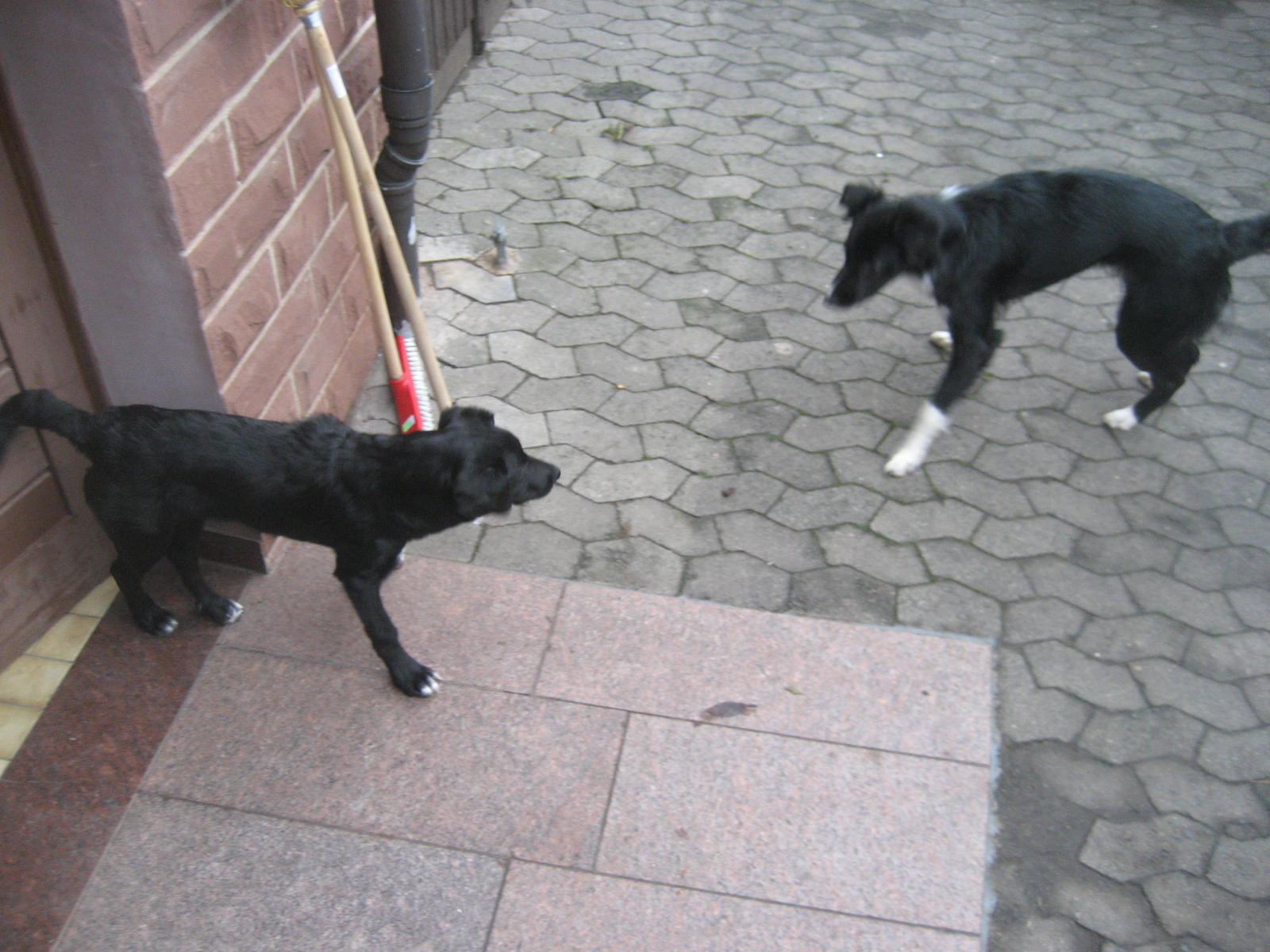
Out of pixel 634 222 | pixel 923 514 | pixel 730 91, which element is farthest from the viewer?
pixel 730 91

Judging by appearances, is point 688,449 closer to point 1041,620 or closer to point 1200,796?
point 1041,620

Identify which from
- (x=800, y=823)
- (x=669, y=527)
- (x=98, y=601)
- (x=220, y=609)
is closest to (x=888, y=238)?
(x=669, y=527)

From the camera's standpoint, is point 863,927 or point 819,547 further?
point 819,547

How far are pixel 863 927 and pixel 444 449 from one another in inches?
65.0

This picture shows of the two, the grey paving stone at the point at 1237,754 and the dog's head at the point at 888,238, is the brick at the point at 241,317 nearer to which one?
the dog's head at the point at 888,238

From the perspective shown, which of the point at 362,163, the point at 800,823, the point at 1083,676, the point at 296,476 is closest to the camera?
the point at 296,476

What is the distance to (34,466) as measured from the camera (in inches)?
114

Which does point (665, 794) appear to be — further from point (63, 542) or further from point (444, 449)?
point (63, 542)

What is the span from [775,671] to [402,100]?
232 cm

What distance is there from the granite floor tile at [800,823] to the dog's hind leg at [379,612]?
663 millimetres

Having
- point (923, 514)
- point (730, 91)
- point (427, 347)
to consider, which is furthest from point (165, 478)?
point (730, 91)

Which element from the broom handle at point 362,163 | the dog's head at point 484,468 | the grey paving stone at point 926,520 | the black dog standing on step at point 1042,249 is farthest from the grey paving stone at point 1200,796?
the broom handle at point 362,163

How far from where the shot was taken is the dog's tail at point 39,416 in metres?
2.46

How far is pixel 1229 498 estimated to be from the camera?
398 cm
